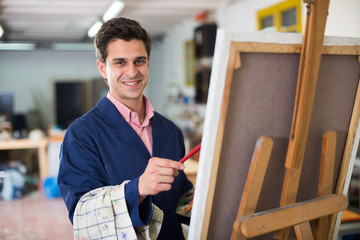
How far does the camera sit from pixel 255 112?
111cm

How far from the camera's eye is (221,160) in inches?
43.0

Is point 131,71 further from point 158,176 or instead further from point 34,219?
point 34,219

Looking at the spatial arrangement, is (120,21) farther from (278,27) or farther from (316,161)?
(278,27)

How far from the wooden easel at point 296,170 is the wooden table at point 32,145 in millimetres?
5518

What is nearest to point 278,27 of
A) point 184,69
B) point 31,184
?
point 184,69

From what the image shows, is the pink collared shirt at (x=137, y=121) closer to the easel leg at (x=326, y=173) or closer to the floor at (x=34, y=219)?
the easel leg at (x=326, y=173)

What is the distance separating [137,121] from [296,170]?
0.64m

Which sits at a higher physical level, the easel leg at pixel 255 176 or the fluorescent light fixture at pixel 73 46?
the easel leg at pixel 255 176

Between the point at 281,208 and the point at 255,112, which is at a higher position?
the point at 255,112

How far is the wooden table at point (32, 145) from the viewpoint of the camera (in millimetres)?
6055

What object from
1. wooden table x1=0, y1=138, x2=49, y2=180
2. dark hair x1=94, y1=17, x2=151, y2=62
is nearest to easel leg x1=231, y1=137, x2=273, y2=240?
dark hair x1=94, y1=17, x2=151, y2=62

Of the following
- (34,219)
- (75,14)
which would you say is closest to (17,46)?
(75,14)

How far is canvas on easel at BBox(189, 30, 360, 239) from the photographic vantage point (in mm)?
1024

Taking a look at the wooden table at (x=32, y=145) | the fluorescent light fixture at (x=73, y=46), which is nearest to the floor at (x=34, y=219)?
the wooden table at (x=32, y=145)
